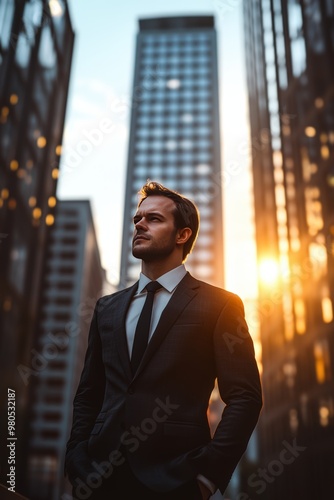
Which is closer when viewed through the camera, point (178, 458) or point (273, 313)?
point (178, 458)

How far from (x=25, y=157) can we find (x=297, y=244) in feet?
70.2

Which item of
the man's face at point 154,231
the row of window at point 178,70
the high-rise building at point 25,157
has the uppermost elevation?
the row of window at point 178,70

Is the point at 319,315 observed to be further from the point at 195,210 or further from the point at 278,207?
the point at 195,210

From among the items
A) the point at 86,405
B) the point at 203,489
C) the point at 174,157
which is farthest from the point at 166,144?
the point at 203,489

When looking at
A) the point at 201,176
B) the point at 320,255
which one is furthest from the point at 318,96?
the point at 201,176

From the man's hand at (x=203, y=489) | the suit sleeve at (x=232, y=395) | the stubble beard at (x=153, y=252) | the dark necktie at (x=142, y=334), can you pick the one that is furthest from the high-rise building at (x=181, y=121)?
the man's hand at (x=203, y=489)

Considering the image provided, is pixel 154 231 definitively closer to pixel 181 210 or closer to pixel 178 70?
pixel 181 210

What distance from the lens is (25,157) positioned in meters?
33.2

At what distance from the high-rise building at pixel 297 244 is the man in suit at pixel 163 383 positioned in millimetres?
23604

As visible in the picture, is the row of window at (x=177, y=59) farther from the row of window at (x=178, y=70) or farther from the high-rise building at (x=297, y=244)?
the high-rise building at (x=297, y=244)

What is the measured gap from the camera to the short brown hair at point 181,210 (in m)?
2.70

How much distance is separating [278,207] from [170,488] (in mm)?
45515

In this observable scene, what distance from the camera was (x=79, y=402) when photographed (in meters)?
2.57

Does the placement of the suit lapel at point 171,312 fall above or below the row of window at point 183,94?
below
